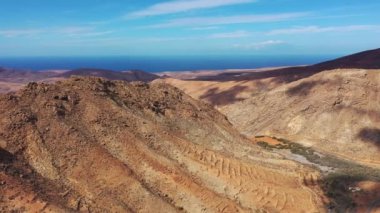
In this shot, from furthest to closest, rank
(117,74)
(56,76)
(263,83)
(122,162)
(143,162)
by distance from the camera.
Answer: (56,76) → (117,74) → (263,83) → (143,162) → (122,162)

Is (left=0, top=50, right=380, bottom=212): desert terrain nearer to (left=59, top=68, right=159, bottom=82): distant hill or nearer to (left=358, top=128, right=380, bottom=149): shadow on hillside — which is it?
(left=358, top=128, right=380, bottom=149): shadow on hillside

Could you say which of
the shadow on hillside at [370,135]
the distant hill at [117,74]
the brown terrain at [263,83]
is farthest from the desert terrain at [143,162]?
the distant hill at [117,74]

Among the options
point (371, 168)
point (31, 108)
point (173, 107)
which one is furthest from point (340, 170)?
point (31, 108)

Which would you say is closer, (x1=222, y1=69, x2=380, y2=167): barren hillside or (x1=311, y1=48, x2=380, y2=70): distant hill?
(x1=222, y1=69, x2=380, y2=167): barren hillside

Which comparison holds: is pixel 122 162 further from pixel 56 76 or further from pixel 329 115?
pixel 56 76

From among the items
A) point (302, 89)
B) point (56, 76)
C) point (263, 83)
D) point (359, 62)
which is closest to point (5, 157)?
point (302, 89)

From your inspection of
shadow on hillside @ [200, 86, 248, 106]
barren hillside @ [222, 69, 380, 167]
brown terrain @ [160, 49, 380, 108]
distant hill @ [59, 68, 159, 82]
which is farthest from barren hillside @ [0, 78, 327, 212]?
distant hill @ [59, 68, 159, 82]
